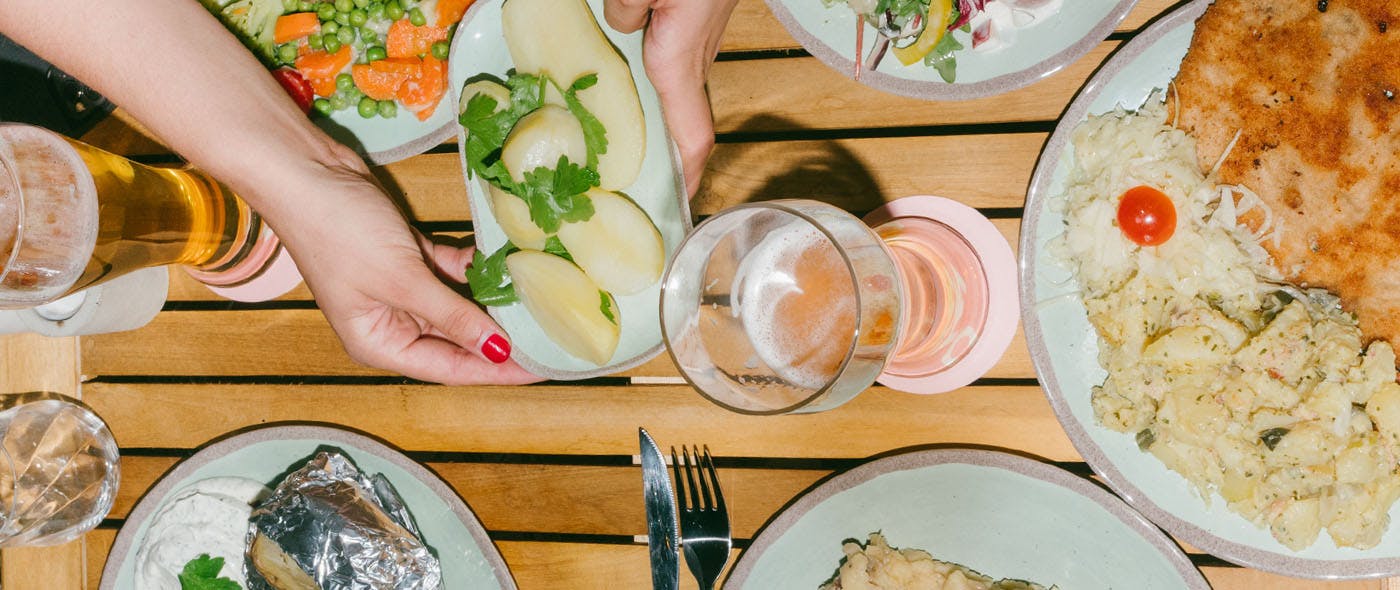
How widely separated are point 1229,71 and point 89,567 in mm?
3538

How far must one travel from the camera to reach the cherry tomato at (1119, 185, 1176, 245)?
6.37ft

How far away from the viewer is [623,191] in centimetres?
216

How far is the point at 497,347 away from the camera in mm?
2193

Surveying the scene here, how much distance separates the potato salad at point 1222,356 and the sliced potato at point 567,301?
1120 mm

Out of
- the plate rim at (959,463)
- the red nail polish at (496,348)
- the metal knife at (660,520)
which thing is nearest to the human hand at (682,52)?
the red nail polish at (496,348)

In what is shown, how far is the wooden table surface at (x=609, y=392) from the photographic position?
2188 millimetres

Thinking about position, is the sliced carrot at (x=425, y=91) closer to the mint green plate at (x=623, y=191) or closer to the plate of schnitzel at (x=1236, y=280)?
the mint green plate at (x=623, y=191)

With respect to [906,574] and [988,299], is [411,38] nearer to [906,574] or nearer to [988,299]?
[988,299]

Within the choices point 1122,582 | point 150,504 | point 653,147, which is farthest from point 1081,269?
point 150,504

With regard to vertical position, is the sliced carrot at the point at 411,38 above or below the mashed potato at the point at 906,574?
Answer: above

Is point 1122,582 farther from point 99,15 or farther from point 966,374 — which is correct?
point 99,15

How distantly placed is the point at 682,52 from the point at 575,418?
107 centimetres

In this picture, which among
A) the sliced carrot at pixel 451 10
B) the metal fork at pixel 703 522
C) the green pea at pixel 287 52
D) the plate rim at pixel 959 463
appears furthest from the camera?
the green pea at pixel 287 52

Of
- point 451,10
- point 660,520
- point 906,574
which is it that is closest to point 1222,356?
point 906,574
